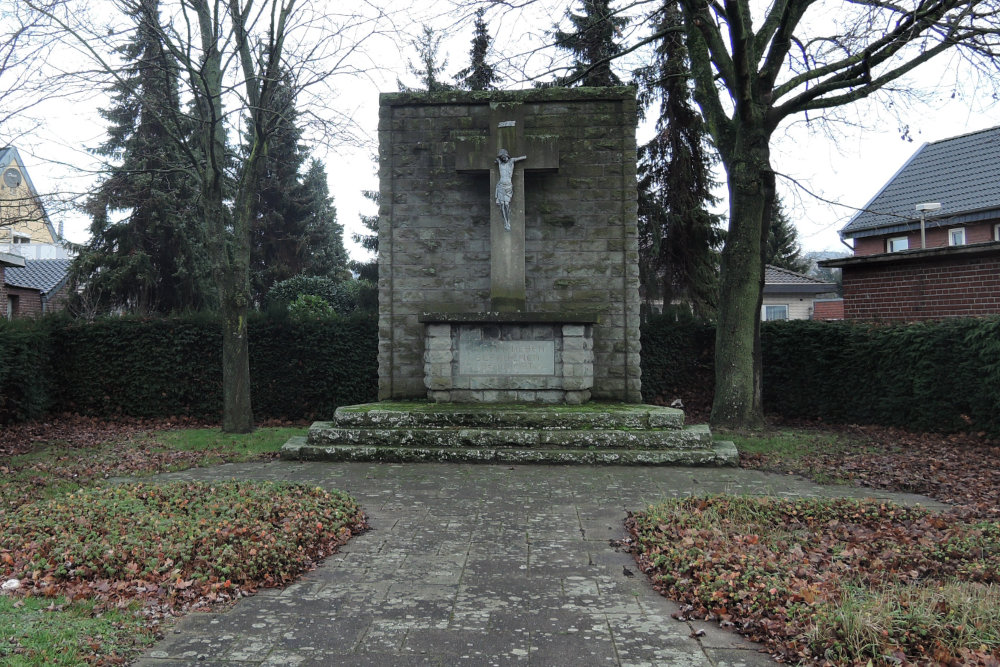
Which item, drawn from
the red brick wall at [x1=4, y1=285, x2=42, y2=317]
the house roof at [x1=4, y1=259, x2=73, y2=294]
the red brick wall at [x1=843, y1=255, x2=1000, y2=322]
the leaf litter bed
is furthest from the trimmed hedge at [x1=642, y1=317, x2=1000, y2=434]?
the red brick wall at [x1=4, y1=285, x2=42, y2=317]

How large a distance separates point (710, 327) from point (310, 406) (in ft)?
28.3

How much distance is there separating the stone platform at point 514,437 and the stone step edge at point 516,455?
1cm

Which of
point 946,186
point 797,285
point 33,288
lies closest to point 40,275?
point 33,288

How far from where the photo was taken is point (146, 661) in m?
3.21

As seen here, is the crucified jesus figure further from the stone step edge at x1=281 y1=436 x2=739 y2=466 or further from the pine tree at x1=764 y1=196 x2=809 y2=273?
the pine tree at x1=764 y1=196 x2=809 y2=273

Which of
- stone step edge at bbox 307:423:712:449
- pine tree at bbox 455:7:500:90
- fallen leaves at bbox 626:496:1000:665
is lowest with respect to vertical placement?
fallen leaves at bbox 626:496:1000:665

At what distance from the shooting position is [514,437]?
893 centimetres

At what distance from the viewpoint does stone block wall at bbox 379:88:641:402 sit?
1116 centimetres

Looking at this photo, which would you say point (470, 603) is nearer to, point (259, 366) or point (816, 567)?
point (816, 567)

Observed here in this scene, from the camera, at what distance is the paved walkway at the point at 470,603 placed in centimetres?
331

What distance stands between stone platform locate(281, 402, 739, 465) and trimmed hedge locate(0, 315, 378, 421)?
4115mm

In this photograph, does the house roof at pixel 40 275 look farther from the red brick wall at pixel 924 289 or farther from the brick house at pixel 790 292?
the brick house at pixel 790 292

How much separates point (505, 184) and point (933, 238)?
18393mm

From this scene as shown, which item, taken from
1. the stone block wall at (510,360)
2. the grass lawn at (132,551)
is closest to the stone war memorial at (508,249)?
the stone block wall at (510,360)
